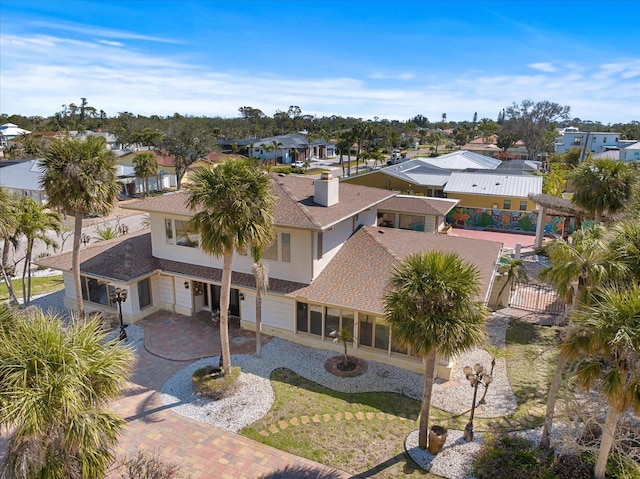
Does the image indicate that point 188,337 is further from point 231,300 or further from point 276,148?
point 276,148

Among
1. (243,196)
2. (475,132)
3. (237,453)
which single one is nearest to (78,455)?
(237,453)

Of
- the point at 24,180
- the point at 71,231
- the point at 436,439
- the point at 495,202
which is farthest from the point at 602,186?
the point at 24,180

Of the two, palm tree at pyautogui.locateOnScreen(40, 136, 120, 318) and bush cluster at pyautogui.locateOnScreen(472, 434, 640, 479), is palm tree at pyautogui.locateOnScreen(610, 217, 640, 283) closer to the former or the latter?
bush cluster at pyautogui.locateOnScreen(472, 434, 640, 479)

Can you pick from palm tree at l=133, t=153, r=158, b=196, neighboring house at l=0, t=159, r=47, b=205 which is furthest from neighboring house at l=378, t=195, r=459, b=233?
neighboring house at l=0, t=159, r=47, b=205

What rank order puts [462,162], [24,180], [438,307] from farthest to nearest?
[462,162] → [24,180] → [438,307]

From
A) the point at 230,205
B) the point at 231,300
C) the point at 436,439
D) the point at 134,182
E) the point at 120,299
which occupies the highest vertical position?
the point at 230,205
